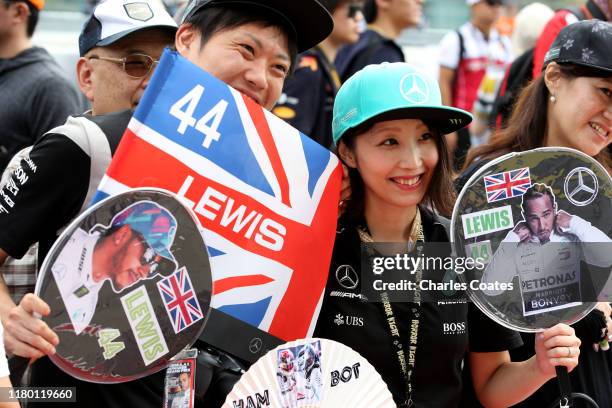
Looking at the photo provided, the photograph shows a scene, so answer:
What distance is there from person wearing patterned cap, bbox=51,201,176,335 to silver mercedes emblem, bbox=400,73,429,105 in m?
0.81

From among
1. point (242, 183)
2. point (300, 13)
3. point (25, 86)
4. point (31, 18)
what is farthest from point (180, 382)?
point (31, 18)

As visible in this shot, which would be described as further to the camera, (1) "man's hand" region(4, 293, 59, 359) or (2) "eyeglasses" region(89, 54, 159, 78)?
(2) "eyeglasses" region(89, 54, 159, 78)

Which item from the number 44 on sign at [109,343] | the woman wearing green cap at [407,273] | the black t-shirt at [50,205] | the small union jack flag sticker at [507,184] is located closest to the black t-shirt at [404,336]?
the woman wearing green cap at [407,273]

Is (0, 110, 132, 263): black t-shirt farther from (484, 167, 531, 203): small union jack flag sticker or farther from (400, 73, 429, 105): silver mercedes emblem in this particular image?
(484, 167, 531, 203): small union jack flag sticker

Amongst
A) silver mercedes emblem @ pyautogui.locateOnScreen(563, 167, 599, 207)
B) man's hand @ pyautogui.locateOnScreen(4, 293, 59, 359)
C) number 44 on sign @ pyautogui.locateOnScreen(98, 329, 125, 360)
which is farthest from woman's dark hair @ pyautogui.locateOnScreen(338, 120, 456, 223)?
man's hand @ pyautogui.locateOnScreen(4, 293, 59, 359)

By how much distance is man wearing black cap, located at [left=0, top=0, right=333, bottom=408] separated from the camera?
2.29 meters

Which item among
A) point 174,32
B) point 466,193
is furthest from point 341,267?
point 174,32

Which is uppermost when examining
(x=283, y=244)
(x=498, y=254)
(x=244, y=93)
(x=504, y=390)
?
(x=244, y=93)

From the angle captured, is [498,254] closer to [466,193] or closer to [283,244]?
[466,193]

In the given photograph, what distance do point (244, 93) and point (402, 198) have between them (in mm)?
528

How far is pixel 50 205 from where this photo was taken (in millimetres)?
2295

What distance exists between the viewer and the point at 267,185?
2.43 meters

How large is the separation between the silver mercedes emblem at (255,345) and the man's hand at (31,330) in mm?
590

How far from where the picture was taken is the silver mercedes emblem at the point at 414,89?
2531mm
